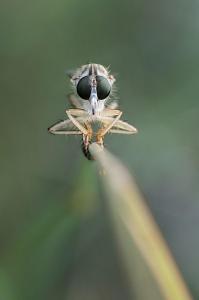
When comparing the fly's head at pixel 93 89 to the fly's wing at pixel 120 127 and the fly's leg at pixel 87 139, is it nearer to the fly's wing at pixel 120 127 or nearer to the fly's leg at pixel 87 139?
the fly's wing at pixel 120 127

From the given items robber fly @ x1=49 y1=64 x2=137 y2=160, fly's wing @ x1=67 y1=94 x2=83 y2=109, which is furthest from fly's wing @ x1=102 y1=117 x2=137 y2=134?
fly's wing @ x1=67 y1=94 x2=83 y2=109

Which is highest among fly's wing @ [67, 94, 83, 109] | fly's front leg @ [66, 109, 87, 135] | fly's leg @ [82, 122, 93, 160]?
fly's wing @ [67, 94, 83, 109]

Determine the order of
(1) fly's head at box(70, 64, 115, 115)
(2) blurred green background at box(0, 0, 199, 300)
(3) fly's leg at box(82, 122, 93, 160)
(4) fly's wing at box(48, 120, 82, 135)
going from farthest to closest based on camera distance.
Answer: (2) blurred green background at box(0, 0, 199, 300), (1) fly's head at box(70, 64, 115, 115), (4) fly's wing at box(48, 120, 82, 135), (3) fly's leg at box(82, 122, 93, 160)

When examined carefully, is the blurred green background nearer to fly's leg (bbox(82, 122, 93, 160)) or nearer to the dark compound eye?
the dark compound eye

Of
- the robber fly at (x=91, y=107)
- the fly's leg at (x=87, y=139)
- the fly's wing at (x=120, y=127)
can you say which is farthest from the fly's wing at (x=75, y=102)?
the fly's leg at (x=87, y=139)

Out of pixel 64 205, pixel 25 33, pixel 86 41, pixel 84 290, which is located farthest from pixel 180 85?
pixel 64 205

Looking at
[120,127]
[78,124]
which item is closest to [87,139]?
[78,124]
